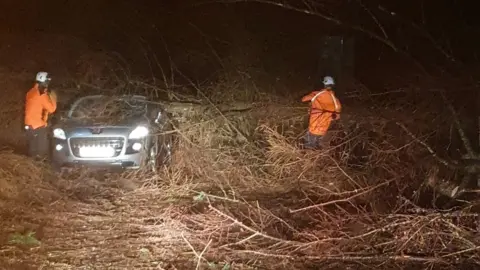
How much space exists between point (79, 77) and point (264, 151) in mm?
6301

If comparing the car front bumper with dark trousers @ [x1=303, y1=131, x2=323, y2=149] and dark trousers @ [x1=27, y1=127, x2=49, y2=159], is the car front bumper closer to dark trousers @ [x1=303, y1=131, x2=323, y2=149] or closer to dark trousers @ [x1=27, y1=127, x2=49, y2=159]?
dark trousers @ [x1=27, y1=127, x2=49, y2=159]

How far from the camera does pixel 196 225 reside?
8.10m

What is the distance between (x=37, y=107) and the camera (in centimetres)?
1051

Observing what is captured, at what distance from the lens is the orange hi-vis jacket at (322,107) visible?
977cm

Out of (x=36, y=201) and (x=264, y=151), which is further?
(x=264, y=151)

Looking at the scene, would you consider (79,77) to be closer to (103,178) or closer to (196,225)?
(103,178)

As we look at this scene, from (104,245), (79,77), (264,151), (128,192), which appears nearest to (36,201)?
(128,192)

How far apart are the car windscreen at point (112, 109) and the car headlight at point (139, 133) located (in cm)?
52

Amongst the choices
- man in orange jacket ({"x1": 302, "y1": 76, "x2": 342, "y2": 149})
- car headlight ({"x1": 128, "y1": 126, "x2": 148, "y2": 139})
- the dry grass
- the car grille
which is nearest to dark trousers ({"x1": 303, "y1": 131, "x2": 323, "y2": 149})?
man in orange jacket ({"x1": 302, "y1": 76, "x2": 342, "y2": 149})

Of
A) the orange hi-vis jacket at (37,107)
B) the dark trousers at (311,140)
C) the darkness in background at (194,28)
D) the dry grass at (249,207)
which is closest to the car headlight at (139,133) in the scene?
the dry grass at (249,207)

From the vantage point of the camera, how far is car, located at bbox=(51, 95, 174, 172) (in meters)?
9.83

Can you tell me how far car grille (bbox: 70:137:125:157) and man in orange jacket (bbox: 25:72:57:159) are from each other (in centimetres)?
92

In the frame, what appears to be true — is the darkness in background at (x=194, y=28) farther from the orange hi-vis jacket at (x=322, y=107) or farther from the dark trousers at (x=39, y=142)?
the dark trousers at (x=39, y=142)

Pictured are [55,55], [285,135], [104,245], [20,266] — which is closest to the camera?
[20,266]
